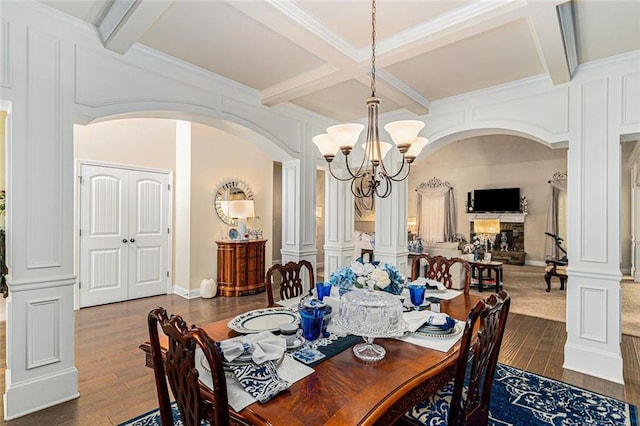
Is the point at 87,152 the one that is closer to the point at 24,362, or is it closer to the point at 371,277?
the point at 24,362

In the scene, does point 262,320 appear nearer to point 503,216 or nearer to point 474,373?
point 474,373

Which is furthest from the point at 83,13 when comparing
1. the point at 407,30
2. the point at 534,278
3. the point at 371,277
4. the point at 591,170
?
the point at 534,278

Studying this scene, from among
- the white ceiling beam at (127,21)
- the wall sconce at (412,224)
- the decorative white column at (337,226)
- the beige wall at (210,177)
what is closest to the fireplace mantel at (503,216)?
the wall sconce at (412,224)

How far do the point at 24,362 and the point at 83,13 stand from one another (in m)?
2.36

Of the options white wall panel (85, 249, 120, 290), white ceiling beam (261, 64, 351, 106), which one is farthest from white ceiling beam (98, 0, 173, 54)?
white wall panel (85, 249, 120, 290)

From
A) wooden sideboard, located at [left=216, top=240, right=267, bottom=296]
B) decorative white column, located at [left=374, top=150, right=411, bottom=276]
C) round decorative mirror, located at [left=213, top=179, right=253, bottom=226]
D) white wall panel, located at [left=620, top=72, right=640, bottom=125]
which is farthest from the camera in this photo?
round decorative mirror, located at [left=213, top=179, right=253, bottom=226]

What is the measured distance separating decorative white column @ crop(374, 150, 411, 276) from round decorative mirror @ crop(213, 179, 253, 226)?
8.81 feet

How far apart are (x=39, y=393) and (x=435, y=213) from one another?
10341 mm

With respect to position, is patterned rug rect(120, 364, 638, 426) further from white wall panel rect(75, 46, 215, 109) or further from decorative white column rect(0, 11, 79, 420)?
white wall panel rect(75, 46, 215, 109)

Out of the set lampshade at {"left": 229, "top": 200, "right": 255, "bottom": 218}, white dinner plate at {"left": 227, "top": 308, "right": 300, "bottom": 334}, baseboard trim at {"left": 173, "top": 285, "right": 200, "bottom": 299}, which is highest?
lampshade at {"left": 229, "top": 200, "right": 255, "bottom": 218}

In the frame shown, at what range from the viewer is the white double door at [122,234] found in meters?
4.72

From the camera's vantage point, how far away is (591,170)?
294 centimetres

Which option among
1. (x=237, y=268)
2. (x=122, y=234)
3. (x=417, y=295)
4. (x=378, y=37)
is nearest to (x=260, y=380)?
(x=417, y=295)

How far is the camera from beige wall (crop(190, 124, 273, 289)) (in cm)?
545
